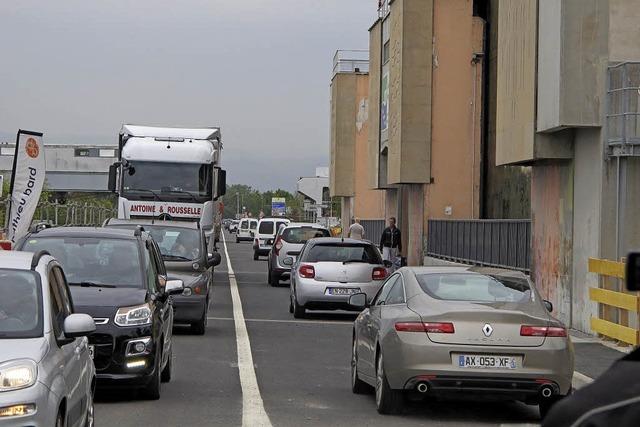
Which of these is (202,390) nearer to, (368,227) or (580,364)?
(580,364)

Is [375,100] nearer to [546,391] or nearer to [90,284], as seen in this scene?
[90,284]

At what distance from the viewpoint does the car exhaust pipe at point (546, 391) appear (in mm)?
10922

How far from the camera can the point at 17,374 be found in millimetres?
7453

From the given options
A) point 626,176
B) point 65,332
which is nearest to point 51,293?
point 65,332

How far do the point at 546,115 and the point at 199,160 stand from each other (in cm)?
1098

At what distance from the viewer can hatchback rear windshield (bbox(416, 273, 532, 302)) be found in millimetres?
11586

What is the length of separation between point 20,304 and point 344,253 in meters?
15.1

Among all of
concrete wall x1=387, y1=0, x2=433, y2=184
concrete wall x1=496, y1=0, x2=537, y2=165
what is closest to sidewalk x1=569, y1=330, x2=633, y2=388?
concrete wall x1=496, y1=0, x2=537, y2=165

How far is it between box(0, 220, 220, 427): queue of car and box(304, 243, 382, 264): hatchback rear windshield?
384 cm

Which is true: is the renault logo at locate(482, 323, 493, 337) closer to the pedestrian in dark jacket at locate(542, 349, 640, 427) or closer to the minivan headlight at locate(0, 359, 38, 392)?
the minivan headlight at locate(0, 359, 38, 392)

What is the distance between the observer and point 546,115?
22141 mm

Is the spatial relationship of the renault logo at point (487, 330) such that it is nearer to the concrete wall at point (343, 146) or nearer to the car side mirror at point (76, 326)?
the car side mirror at point (76, 326)

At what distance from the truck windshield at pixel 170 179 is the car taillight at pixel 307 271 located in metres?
7.91

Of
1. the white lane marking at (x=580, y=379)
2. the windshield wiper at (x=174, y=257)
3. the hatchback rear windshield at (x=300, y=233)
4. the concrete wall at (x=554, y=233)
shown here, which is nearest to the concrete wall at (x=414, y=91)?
the hatchback rear windshield at (x=300, y=233)
